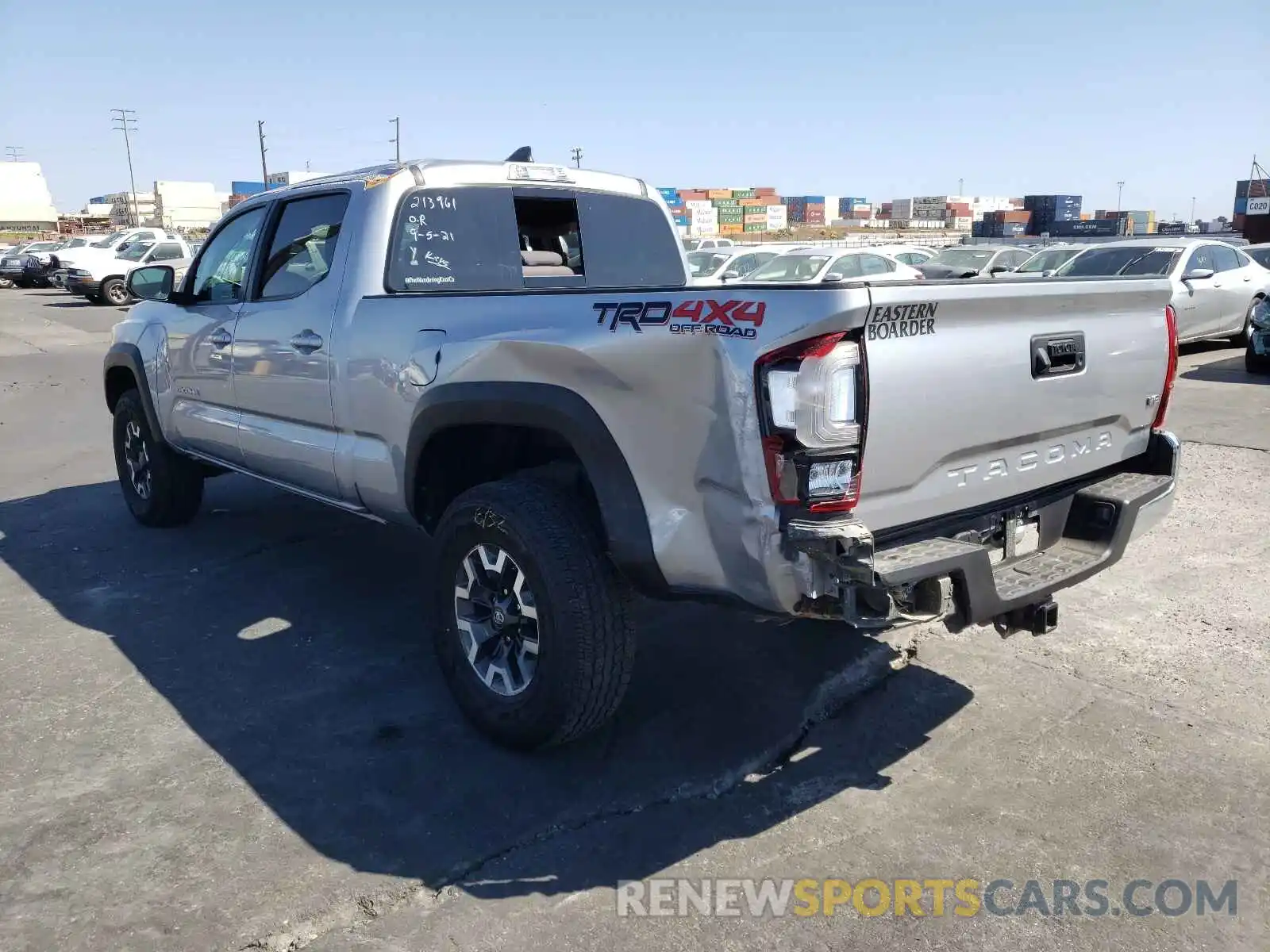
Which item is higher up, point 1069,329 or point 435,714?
point 1069,329

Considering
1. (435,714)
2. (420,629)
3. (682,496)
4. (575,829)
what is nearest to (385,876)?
(575,829)

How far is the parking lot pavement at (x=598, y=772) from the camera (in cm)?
264

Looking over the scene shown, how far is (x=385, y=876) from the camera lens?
2.80 m

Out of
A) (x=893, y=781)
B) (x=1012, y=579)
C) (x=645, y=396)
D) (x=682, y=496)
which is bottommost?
(x=893, y=781)

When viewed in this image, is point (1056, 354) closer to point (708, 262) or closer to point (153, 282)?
point (153, 282)

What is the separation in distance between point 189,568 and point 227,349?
130 centimetres

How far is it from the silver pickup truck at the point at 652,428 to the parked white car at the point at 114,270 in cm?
2493

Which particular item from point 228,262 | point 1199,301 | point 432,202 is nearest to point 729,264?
point 1199,301

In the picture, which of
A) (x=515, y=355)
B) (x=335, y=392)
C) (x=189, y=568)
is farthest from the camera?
(x=189, y=568)

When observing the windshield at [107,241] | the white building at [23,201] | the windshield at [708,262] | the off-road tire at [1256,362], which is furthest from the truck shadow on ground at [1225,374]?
the white building at [23,201]

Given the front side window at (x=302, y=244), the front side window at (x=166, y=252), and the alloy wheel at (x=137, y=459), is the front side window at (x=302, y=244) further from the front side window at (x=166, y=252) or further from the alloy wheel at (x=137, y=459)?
the front side window at (x=166, y=252)

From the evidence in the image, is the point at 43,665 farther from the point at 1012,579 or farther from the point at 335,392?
the point at 1012,579
